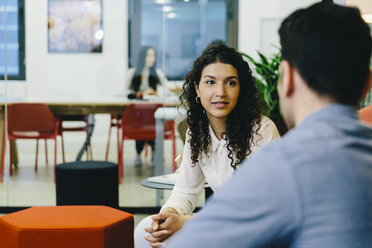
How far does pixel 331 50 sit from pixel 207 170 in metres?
1.39

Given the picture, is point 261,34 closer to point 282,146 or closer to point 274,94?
point 274,94

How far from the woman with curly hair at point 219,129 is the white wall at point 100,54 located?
2839 mm

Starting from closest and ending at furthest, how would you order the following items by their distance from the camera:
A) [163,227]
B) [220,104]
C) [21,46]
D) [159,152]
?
1. [163,227]
2. [220,104]
3. [159,152]
4. [21,46]

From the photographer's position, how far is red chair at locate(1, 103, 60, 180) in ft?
15.1

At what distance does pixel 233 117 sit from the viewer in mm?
2057

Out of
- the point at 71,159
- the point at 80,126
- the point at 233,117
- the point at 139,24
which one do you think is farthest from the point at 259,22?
the point at 233,117

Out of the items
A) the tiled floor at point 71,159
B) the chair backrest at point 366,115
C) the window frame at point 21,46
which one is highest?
the window frame at point 21,46

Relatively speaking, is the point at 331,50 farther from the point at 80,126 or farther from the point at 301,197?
the point at 80,126

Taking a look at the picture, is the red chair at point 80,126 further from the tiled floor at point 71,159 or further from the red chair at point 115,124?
the red chair at point 115,124

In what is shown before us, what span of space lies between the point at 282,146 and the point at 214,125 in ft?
4.66

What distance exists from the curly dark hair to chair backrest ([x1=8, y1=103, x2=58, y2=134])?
2965 mm

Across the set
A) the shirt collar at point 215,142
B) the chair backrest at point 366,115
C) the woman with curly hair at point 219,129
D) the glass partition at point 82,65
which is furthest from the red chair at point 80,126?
the chair backrest at point 366,115

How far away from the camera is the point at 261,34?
4.85 metres

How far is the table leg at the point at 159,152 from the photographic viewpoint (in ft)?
14.1
